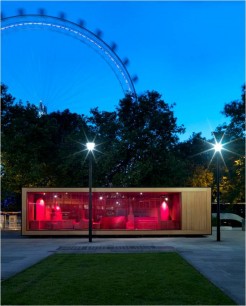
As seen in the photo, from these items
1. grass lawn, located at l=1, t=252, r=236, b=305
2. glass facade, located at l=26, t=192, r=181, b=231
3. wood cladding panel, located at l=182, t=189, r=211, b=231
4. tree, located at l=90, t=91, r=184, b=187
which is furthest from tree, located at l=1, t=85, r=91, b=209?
grass lawn, located at l=1, t=252, r=236, b=305

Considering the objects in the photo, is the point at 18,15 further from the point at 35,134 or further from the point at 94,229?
the point at 94,229

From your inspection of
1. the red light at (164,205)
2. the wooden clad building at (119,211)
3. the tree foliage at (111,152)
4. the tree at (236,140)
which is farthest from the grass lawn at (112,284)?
the tree foliage at (111,152)

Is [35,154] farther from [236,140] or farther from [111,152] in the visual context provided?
[236,140]

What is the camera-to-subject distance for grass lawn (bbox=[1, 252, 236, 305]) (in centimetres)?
887

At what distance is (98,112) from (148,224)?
1288 cm

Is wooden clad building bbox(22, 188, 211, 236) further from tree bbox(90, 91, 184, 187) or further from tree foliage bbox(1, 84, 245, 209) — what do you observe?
tree bbox(90, 91, 184, 187)

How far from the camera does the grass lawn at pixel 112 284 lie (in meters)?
8.87

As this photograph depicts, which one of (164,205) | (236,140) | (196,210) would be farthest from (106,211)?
(236,140)

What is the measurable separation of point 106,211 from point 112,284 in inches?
688

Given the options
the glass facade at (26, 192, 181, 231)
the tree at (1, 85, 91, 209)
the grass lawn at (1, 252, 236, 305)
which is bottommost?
the grass lawn at (1, 252, 236, 305)

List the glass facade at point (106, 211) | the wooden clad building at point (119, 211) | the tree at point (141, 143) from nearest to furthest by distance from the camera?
1. the wooden clad building at point (119, 211)
2. the glass facade at point (106, 211)
3. the tree at point (141, 143)

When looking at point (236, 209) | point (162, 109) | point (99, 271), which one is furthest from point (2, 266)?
point (236, 209)

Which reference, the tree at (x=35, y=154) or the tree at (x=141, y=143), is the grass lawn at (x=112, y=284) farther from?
the tree at (x=35, y=154)

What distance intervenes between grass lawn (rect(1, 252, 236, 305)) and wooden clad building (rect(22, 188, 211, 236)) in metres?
12.3
